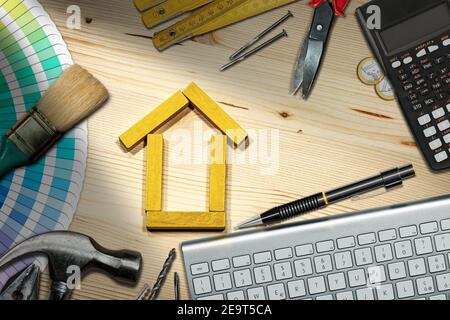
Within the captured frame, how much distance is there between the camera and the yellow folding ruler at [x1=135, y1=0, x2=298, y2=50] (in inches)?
36.0

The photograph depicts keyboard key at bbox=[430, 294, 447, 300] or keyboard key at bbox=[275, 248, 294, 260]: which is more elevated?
keyboard key at bbox=[275, 248, 294, 260]

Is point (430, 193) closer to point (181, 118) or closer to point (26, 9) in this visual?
point (181, 118)

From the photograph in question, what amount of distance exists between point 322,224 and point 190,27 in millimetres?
338

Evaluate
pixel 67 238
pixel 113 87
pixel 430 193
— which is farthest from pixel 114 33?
pixel 430 193

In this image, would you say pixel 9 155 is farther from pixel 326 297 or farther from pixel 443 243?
pixel 443 243

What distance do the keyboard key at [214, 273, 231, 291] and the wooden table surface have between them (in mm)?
53

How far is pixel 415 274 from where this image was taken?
0.84m

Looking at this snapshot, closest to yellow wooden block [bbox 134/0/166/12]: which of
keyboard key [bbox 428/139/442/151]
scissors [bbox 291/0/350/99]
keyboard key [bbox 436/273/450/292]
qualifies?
scissors [bbox 291/0/350/99]

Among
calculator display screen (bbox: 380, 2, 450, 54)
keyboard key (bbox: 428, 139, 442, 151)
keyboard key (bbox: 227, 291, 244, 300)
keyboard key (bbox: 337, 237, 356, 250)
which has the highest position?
calculator display screen (bbox: 380, 2, 450, 54)

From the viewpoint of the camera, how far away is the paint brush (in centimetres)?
87

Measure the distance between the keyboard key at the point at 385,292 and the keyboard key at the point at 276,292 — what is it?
0.41 ft

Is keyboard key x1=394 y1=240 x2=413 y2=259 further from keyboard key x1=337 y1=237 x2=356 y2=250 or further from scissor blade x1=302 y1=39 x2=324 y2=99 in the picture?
scissor blade x1=302 y1=39 x2=324 y2=99

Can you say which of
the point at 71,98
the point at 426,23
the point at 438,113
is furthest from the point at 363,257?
the point at 71,98

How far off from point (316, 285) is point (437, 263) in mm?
163
